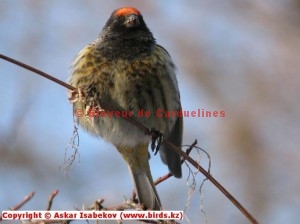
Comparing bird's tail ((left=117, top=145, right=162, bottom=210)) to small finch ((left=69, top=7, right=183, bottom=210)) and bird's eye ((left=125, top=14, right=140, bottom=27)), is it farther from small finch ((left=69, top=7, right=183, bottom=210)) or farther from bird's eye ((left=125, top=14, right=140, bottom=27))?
bird's eye ((left=125, top=14, right=140, bottom=27))

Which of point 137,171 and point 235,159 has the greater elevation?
point 235,159

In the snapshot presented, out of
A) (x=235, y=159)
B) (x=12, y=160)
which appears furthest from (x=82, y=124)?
(x=235, y=159)

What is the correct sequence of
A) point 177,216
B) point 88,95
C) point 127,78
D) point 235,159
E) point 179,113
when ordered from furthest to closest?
1. point 235,159
2. point 179,113
3. point 127,78
4. point 88,95
5. point 177,216

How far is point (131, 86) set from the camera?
3.77 meters

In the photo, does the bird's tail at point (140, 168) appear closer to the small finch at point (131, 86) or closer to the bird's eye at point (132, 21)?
the small finch at point (131, 86)

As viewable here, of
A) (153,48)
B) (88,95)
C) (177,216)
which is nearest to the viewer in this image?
(177,216)

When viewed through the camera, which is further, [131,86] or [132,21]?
[132,21]

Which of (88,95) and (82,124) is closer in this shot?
(88,95)

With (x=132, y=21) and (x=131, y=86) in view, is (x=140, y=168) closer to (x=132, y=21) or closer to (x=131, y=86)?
(x=131, y=86)

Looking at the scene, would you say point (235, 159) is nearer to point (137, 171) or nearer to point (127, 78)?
point (137, 171)

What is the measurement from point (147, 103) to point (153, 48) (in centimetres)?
42

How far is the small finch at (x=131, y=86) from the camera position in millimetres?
3756

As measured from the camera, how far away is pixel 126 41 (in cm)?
399

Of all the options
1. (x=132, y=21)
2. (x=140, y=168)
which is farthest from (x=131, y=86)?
(x=140, y=168)
